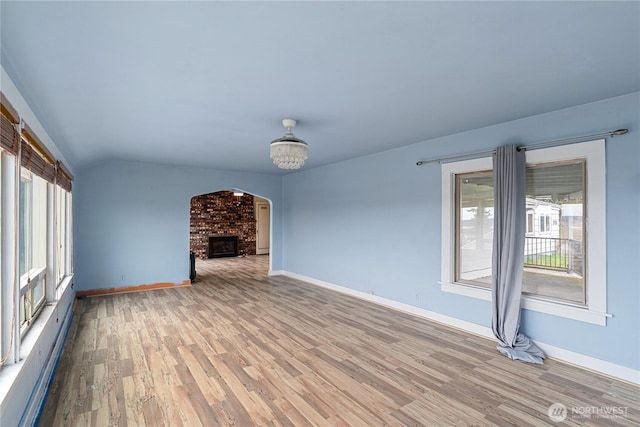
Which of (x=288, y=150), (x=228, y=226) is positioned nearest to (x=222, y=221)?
(x=228, y=226)

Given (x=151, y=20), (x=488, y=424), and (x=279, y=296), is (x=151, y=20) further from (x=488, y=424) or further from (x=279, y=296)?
(x=279, y=296)

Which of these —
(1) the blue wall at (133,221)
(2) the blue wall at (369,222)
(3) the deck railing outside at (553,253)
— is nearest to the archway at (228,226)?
(2) the blue wall at (369,222)

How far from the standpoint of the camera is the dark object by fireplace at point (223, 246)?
10.6m

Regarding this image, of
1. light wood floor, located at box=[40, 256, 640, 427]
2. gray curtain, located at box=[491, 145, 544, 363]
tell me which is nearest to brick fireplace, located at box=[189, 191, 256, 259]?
light wood floor, located at box=[40, 256, 640, 427]

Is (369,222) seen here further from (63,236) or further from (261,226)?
(261,226)

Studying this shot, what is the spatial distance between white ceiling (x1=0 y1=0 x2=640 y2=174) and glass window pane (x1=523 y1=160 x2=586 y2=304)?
71 centimetres

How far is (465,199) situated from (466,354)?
1.89 m

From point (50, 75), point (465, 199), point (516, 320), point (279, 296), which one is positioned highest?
point (50, 75)

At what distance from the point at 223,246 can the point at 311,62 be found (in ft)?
31.7

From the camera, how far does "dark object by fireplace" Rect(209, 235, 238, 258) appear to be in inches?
419

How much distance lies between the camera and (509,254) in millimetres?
3338

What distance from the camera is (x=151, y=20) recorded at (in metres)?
1.59

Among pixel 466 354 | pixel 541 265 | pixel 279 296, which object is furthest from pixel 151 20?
pixel 279 296

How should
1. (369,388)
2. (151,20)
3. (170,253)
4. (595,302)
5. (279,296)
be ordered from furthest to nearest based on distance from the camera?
(170,253) < (279,296) < (595,302) < (369,388) < (151,20)
